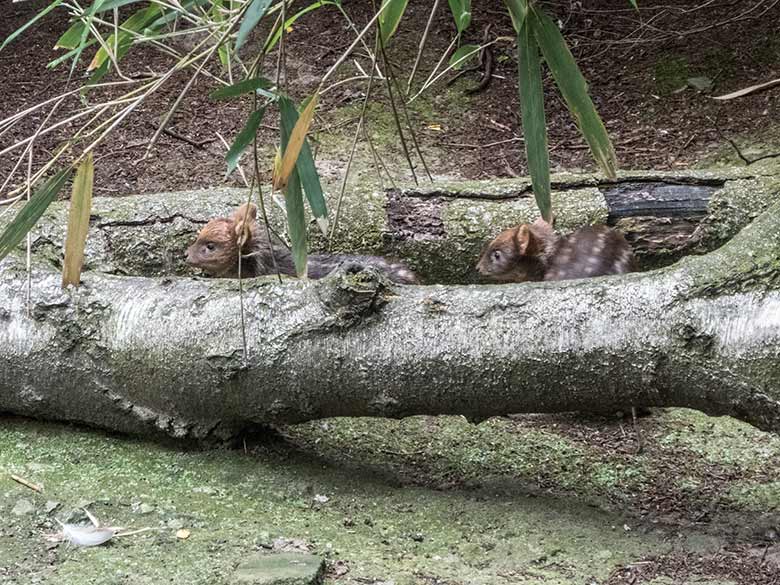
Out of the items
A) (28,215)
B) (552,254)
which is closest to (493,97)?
(552,254)

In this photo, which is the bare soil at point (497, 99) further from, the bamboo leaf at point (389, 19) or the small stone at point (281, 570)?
the small stone at point (281, 570)

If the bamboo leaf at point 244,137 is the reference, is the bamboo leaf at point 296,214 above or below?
below

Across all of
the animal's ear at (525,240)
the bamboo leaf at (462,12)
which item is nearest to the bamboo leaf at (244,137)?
the bamboo leaf at (462,12)

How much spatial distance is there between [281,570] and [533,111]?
4.75 feet

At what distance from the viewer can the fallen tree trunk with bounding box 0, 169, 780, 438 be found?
332cm

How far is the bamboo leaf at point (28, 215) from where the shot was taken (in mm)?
2379

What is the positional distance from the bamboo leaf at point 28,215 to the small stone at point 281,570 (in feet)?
3.60

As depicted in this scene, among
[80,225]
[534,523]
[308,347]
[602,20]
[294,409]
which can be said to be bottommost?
[534,523]

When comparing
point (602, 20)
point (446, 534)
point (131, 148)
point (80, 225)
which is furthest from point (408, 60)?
point (80, 225)

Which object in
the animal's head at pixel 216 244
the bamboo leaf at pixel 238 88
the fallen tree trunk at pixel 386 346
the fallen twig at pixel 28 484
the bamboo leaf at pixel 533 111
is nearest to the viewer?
the bamboo leaf at pixel 533 111

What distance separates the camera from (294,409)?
12.3 feet

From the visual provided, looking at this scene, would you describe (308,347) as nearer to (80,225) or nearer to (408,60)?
(80,225)

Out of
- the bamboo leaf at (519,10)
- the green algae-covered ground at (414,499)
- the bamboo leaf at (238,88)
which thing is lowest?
the green algae-covered ground at (414,499)

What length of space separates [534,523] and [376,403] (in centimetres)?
68
